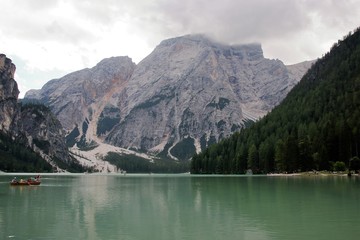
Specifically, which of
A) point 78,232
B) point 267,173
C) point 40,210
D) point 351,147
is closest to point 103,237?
point 78,232

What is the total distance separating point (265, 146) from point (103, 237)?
168m

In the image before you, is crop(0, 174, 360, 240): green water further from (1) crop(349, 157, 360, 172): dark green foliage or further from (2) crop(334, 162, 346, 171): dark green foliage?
(2) crop(334, 162, 346, 171): dark green foliage

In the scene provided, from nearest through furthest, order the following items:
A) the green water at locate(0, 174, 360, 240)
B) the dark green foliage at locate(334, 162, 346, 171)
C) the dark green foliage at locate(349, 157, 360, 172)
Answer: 1. the green water at locate(0, 174, 360, 240)
2. the dark green foliage at locate(349, 157, 360, 172)
3. the dark green foliage at locate(334, 162, 346, 171)

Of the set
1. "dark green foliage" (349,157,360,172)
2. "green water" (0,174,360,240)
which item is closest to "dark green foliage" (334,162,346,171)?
"dark green foliage" (349,157,360,172)

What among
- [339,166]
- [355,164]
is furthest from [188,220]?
[339,166]

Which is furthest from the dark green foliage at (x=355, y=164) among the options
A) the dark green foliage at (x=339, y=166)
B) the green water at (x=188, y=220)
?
the green water at (x=188, y=220)

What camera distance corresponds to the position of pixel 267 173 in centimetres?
19300

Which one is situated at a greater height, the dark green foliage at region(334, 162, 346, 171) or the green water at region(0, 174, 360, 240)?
the dark green foliage at region(334, 162, 346, 171)

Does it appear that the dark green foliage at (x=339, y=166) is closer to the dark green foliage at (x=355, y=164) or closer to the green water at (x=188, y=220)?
the dark green foliage at (x=355, y=164)

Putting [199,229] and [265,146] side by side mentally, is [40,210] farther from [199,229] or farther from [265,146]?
[265,146]

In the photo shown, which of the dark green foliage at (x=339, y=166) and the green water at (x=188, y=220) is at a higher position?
the dark green foliage at (x=339, y=166)

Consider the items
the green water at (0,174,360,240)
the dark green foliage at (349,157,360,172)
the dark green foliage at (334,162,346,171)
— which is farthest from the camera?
the dark green foliage at (334,162,346,171)

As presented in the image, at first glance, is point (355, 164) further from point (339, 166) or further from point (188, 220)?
point (188, 220)

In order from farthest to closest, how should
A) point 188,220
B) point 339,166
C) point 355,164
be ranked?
point 339,166, point 355,164, point 188,220
